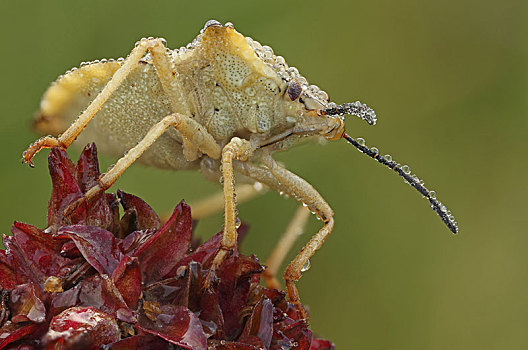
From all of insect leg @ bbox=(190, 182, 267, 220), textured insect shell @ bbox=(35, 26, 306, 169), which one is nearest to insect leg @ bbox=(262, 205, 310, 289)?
insect leg @ bbox=(190, 182, 267, 220)

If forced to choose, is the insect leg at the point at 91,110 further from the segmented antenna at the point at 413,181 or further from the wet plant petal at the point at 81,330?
the segmented antenna at the point at 413,181

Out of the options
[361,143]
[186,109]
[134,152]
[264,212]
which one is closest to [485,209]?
[264,212]

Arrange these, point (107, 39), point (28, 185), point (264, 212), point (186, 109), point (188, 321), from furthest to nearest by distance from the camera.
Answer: point (264, 212)
point (107, 39)
point (28, 185)
point (186, 109)
point (188, 321)

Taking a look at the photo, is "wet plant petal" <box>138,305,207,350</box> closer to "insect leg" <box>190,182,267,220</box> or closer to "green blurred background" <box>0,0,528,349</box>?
"insect leg" <box>190,182,267,220</box>

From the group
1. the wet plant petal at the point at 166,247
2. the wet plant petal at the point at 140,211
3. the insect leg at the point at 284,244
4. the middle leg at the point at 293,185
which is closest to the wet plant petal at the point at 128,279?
the wet plant petal at the point at 166,247

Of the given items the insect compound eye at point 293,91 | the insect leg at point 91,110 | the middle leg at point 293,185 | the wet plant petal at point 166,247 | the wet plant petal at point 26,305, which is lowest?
the wet plant petal at point 26,305

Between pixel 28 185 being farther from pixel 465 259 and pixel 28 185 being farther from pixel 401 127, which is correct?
pixel 465 259
